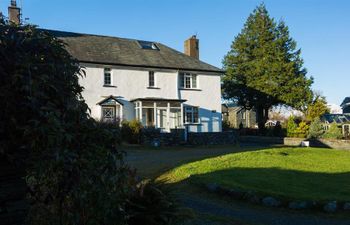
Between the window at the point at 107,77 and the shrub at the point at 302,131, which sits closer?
the window at the point at 107,77

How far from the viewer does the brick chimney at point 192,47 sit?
128 ft

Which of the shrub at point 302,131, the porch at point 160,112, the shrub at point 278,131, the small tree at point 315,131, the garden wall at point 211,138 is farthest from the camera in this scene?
the shrub at point 278,131

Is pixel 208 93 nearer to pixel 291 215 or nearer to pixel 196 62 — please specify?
pixel 196 62

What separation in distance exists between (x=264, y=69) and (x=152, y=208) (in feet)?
148

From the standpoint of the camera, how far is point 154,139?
26938mm

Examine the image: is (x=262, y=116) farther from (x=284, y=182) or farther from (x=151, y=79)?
(x=284, y=182)

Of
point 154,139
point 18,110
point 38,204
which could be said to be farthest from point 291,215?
point 154,139

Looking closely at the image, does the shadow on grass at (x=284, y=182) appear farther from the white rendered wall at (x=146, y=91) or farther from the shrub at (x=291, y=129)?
the shrub at (x=291, y=129)

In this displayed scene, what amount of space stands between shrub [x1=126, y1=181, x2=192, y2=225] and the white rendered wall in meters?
23.3

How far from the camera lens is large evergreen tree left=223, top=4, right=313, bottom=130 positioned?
157 ft

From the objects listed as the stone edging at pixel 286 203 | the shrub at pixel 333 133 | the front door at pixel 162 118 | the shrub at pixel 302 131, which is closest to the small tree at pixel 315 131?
the shrub at pixel 333 133

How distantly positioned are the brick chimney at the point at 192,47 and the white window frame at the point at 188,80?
15.1ft

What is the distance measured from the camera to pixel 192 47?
39.1 metres

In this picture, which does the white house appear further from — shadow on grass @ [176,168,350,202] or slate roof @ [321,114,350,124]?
slate roof @ [321,114,350,124]
